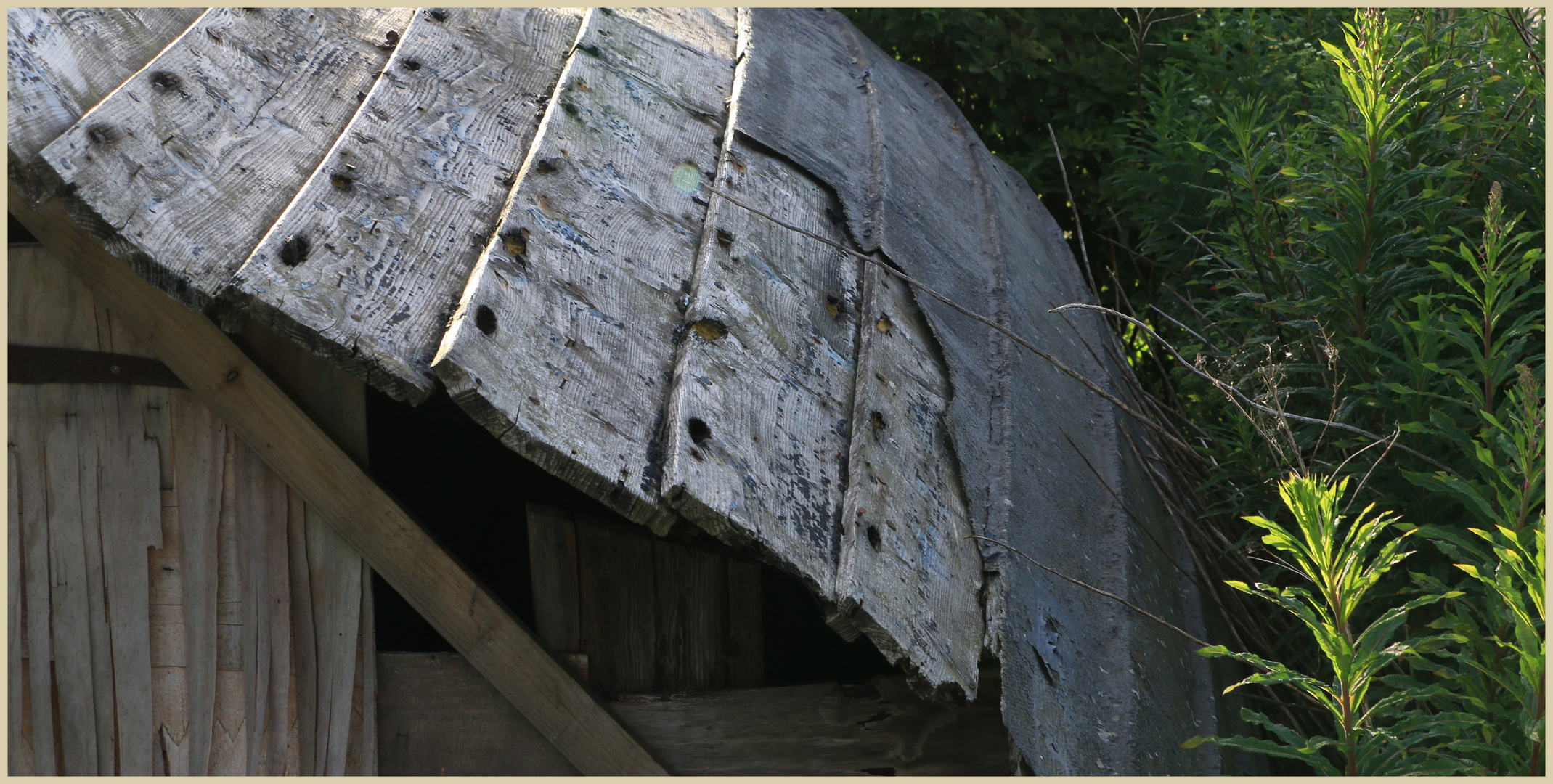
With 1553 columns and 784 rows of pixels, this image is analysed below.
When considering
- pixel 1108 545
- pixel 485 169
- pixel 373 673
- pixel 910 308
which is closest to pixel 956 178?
→ pixel 910 308

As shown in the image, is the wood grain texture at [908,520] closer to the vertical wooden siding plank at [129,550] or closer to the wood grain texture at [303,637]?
the wood grain texture at [303,637]

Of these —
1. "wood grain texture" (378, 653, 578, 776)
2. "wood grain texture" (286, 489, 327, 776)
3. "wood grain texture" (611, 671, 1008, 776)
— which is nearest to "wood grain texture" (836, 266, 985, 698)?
"wood grain texture" (611, 671, 1008, 776)

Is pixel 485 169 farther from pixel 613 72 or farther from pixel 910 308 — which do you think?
pixel 910 308

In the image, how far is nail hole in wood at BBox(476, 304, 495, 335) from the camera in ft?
5.51

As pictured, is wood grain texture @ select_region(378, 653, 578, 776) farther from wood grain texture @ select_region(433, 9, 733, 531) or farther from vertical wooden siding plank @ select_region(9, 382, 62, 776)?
wood grain texture @ select_region(433, 9, 733, 531)

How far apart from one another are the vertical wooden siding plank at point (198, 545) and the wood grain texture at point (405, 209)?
55cm

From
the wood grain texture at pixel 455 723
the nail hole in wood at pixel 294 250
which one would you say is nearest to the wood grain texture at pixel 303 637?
the wood grain texture at pixel 455 723

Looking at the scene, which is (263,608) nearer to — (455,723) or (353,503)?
(353,503)

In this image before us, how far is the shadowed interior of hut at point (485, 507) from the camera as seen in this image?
357cm

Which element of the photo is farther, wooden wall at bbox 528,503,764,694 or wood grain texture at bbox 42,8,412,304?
wooden wall at bbox 528,503,764,694

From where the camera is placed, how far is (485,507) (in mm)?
3658

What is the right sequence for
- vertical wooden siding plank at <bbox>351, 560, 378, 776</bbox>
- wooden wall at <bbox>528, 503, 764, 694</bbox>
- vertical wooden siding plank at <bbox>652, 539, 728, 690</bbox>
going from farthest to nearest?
vertical wooden siding plank at <bbox>652, 539, 728, 690</bbox>
wooden wall at <bbox>528, 503, 764, 694</bbox>
vertical wooden siding plank at <bbox>351, 560, 378, 776</bbox>

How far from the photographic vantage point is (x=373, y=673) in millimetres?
2141

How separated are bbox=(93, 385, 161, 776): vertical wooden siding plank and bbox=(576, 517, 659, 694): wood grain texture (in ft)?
2.90
